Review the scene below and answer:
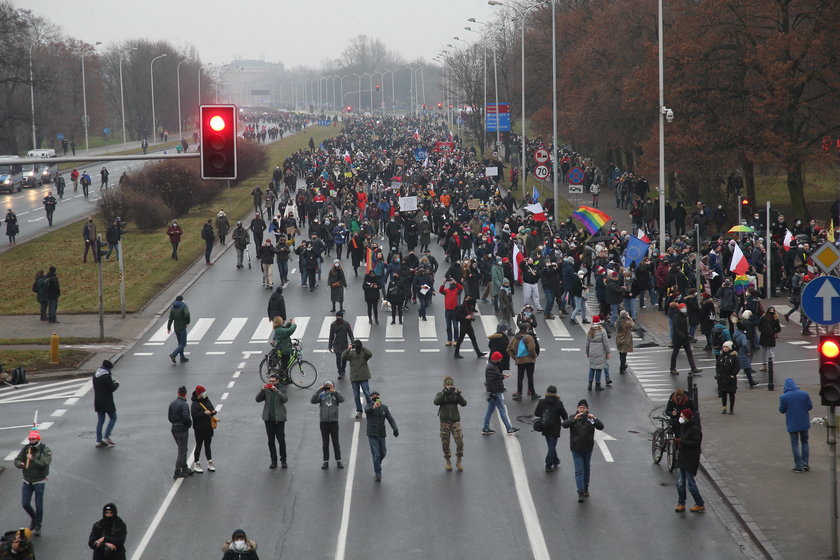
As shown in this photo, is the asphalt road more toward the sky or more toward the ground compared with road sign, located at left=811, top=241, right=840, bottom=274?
more toward the ground

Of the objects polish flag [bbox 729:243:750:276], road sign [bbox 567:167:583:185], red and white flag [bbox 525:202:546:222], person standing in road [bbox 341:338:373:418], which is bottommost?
person standing in road [bbox 341:338:373:418]

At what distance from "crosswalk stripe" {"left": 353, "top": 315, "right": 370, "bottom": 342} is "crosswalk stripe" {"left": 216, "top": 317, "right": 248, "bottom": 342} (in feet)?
9.96

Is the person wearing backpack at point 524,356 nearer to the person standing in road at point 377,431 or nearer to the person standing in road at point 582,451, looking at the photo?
the person standing in road at point 377,431

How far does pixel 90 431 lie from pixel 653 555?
36.4ft

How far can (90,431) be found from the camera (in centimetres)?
2169

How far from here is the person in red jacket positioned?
29.0 meters

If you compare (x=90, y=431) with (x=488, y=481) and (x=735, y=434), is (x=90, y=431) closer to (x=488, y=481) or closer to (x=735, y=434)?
(x=488, y=481)

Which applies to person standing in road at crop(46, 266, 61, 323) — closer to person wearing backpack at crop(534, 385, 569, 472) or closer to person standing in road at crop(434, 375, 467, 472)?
person standing in road at crop(434, 375, 467, 472)

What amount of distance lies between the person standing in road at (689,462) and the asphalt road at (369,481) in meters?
0.23

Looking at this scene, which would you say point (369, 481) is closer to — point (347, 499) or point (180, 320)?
point (347, 499)

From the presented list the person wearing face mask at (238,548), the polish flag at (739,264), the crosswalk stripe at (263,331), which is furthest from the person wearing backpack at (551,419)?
the polish flag at (739,264)

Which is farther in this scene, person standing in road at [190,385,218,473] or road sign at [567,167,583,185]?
road sign at [567,167,583,185]

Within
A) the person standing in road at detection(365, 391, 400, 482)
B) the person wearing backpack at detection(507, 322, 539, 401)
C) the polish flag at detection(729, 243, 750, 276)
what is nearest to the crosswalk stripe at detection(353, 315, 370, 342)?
the person wearing backpack at detection(507, 322, 539, 401)

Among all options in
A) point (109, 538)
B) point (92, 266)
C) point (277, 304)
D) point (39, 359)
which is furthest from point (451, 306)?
point (92, 266)
